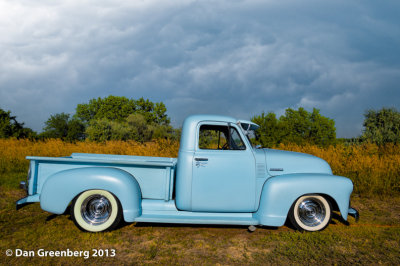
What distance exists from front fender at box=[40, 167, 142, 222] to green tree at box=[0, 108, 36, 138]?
19647mm

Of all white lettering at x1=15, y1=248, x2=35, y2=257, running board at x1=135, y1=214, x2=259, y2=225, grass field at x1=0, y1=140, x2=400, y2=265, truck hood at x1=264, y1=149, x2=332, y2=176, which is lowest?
white lettering at x1=15, y1=248, x2=35, y2=257

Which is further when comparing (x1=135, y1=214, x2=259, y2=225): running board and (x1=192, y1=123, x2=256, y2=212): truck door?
(x1=192, y1=123, x2=256, y2=212): truck door

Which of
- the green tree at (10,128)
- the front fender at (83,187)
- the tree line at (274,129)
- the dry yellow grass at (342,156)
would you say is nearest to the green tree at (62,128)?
the tree line at (274,129)

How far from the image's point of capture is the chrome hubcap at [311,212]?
4.02m

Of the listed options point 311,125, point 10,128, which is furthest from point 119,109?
point 311,125

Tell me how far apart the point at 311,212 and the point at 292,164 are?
0.84 m

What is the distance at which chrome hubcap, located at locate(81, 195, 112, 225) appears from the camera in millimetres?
3848

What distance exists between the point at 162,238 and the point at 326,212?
269 cm

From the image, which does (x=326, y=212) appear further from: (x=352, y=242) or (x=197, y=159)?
(x=197, y=159)

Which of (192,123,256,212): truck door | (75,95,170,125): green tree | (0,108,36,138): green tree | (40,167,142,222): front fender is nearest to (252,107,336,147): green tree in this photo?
(192,123,256,212): truck door

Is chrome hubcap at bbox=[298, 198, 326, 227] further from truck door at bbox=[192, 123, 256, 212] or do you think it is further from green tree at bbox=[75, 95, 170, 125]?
green tree at bbox=[75, 95, 170, 125]

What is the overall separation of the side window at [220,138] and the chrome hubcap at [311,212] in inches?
54.0

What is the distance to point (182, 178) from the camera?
12.9 ft

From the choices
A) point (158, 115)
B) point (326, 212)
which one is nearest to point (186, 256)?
point (326, 212)
